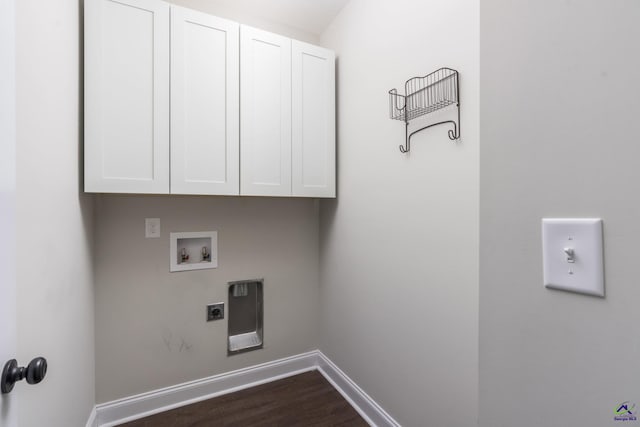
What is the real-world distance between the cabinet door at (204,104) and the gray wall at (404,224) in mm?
726

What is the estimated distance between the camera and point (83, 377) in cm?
142

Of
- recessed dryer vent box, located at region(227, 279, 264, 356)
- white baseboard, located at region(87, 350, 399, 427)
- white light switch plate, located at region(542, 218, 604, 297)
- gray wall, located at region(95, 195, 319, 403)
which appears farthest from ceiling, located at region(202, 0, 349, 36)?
white baseboard, located at region(87, 350, 399, 427)

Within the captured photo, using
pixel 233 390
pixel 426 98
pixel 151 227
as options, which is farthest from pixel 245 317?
pixel 426 98

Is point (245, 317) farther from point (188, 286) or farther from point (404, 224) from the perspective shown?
point (404, 224)

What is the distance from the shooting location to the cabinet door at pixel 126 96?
4.44 feet

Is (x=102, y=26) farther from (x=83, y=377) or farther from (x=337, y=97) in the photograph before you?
(x=83, y=377)

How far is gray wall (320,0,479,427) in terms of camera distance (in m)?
1.13

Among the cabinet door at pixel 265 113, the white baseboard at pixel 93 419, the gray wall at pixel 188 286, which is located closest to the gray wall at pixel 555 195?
the cabinet door at pixel 265 113

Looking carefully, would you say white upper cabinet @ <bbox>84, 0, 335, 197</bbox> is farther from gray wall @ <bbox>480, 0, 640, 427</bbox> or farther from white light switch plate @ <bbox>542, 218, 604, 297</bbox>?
white light switch plate @ <bbox>542, 218, 604, 297</bbox>

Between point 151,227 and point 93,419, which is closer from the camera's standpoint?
point 93,419

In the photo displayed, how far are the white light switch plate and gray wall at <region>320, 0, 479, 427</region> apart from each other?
642mm

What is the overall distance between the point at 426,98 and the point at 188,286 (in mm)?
1755

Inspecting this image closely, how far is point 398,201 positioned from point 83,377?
1.81 m

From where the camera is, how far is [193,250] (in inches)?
73.6
